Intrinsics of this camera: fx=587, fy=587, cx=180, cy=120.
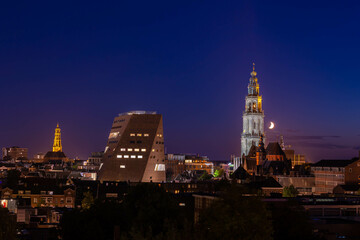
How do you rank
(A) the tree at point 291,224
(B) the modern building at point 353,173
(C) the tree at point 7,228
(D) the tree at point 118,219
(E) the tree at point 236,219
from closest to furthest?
(E) the tree at point 236,219
(C) the tree at point 7,228
(A) the tree at point 291,224
(D) the tree at point 118,219
(B) the modern building at point 353,173

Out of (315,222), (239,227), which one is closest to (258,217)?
(239,227)

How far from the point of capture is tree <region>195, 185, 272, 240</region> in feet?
181

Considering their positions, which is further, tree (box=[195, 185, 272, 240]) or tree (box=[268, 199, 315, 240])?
tree (box=[268, 199, 315, 240])

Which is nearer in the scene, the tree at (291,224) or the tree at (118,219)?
the tree at (291,224)

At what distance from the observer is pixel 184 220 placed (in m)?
57.2

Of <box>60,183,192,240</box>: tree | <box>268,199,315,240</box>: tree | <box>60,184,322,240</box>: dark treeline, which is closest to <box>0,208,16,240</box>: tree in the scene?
<box>60,184,322,240</box>: dark treeline

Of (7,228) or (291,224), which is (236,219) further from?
(7,228)

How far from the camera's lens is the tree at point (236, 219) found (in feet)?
181

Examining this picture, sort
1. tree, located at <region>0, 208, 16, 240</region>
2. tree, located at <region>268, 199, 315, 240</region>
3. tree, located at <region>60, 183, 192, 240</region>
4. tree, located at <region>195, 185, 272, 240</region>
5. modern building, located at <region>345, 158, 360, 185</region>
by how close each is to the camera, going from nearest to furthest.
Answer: tree, located at <region>195, 185, 272, 240</region>, tree, located at <region>0, 208, 16, 240</region>, tree, located at <region>268, 199, 315, 240</region>, tree, located at <region>60, 183, 192, 240</region>, modern building, located at <region>345, 158, 360, 185</region>

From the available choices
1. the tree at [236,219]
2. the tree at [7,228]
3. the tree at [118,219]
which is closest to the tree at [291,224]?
the tree at [236,219]

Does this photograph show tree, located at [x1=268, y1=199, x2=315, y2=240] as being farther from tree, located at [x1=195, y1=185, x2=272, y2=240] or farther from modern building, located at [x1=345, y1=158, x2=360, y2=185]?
modern building, located at [x1=345, y1=158, x2=360, y2=185]

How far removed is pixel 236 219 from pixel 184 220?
5.22 metres

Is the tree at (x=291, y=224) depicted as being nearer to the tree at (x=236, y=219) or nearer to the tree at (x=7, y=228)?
the tree at (x=236, y=219)

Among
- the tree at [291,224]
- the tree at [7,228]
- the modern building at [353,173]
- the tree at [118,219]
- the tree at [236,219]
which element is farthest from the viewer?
the modern building at [353,173]
